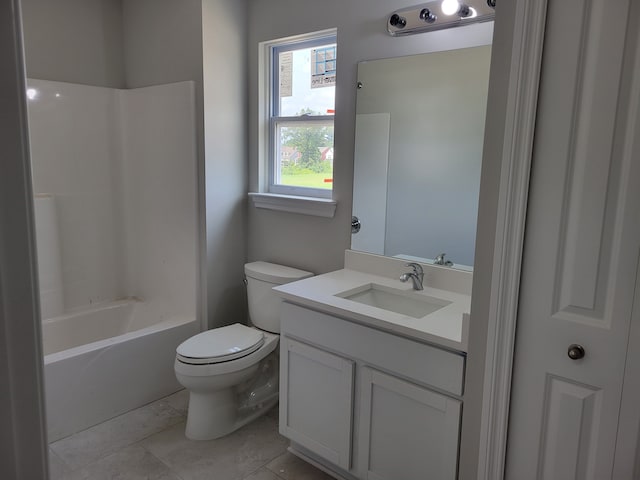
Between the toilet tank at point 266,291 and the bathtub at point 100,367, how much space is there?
45 centimetres

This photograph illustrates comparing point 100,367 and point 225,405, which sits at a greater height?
point 100,367

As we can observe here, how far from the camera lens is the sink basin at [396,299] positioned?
2.07 m

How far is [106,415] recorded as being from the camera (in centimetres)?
252

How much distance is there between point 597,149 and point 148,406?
252 centimetres

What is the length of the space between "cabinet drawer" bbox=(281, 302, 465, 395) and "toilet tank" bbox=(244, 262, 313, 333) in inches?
20.3

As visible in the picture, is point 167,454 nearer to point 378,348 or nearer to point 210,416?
point 210,416

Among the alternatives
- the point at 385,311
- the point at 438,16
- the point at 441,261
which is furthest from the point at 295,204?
the point at 438,16

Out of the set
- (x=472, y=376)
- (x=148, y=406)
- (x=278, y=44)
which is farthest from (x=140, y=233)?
(x=472, y=376)

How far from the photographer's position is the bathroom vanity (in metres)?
1.61

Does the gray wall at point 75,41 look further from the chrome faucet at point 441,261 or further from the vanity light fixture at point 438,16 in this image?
the chrome faucet at point 441,261

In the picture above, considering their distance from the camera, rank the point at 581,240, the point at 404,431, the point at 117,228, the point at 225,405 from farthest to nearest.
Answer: the point at 117,228
the point at 225,405
the point at 404,431
the point at 581,240

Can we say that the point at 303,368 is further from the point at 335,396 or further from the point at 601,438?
the point at 601,438

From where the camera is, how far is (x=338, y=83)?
8.07 ft

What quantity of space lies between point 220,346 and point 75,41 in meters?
2.15
